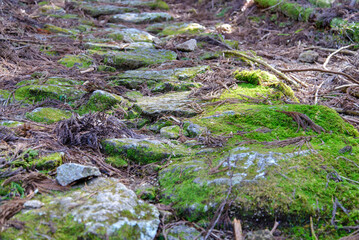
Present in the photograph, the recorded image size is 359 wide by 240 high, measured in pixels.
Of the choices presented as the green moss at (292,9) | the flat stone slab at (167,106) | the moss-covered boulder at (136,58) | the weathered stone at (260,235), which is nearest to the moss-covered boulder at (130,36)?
the moss-covered boulder at (136,58)

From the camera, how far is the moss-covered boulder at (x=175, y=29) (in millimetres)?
8019

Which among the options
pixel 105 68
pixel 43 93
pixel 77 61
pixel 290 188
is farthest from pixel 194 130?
pixel 77 61

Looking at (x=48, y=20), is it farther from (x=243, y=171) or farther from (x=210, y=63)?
(x=243, y=171)

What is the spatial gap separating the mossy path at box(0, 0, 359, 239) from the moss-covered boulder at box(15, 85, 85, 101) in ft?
0.04

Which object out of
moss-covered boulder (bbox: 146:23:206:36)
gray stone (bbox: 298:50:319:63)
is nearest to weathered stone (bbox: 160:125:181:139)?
gray stone (bbox: 298:50:319:63)

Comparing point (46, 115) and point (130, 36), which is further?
point (130, 36)

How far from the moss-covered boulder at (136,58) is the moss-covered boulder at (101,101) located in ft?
5.46

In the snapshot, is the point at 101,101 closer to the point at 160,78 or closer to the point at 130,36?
the point at 160,78

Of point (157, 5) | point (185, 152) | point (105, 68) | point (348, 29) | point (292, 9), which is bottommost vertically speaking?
point (105, 68)

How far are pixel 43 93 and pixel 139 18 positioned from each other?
22.6ft

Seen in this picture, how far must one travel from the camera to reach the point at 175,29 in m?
8.40

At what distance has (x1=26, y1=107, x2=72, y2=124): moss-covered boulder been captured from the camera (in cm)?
305

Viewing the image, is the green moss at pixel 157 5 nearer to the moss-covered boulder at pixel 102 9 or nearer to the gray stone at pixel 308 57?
the moss-covered boulder at pixel 102 9

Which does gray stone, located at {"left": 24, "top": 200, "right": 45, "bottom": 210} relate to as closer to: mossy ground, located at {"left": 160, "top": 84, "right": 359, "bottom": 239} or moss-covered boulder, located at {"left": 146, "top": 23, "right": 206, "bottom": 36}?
mossy ground, located at {"left": 160, "top": 84, "right": 359, "bottom": 239}
